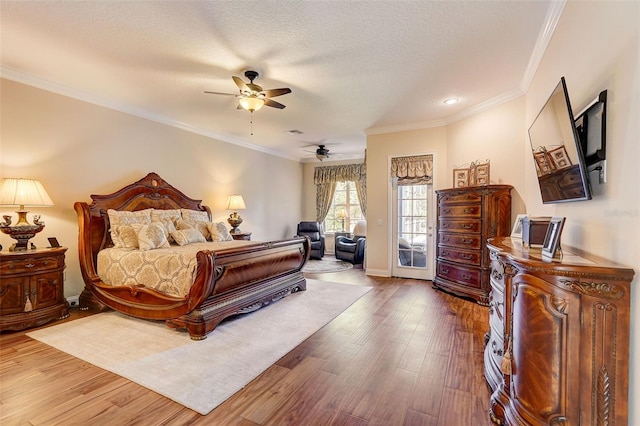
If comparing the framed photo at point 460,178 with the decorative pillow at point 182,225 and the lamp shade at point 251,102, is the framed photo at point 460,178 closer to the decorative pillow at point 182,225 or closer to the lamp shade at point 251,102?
the lamp shade at point 251,102

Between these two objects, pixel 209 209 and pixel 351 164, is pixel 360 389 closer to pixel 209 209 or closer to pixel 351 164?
pixel 209 209

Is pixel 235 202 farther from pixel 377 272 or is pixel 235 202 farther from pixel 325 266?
pixel 377 272

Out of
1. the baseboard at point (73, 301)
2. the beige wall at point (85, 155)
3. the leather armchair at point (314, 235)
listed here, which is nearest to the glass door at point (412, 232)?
the leather armchair at point (314, 235)

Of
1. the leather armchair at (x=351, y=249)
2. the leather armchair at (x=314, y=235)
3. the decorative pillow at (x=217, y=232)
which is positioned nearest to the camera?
the decorative pillow at (x=217, y=232)

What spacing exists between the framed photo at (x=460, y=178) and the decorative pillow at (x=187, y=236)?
4.23 m

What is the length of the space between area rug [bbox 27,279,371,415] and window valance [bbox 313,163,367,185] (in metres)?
4.87

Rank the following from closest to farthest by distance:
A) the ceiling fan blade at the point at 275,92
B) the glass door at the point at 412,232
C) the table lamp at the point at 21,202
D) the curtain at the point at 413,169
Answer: the table lamp at the point at 21,202 → the ceiling fan blade at the point at 275,92 → the curtain at the point at 413,169 → the glass door at the point at 412,232

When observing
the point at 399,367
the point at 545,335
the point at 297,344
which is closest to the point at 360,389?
the point at 399,367

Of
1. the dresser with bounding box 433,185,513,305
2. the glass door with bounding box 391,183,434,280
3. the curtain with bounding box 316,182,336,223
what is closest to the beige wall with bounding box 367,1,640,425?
the dresser with bounding box 433,185,513,305

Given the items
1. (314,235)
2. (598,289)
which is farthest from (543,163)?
(314,235)

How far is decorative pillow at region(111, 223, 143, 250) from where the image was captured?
3742 mm

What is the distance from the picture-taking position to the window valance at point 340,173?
8.06 meters

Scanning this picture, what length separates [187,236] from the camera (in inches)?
167

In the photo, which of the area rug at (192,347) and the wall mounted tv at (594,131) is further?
the area rug at (192,347)
